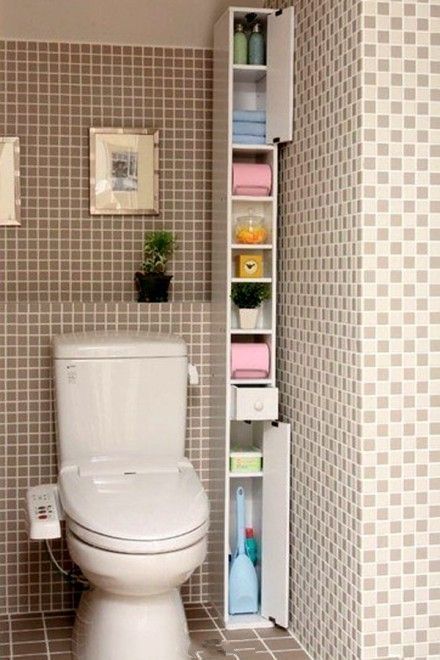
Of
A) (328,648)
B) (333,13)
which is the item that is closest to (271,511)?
(328,648)

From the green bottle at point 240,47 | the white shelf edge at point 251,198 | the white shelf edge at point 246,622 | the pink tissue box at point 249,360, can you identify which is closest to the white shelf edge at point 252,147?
the white shelf edge at point 251,198

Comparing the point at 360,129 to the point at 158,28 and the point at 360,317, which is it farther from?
the point at 158,28

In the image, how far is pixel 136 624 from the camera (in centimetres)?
286

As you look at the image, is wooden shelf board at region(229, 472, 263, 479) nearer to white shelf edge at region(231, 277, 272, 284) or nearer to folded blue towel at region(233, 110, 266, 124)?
white shelf edge at region(231, 277, 272, 284)

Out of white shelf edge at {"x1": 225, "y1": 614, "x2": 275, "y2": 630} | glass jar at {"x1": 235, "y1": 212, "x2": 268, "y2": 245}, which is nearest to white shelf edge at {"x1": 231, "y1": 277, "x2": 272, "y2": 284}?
glass jar at {"x1": 235, "y1": 212, "x2": 268, "y2": 245}

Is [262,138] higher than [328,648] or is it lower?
higher

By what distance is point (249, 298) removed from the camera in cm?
339

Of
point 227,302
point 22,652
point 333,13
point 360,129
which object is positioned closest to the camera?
point 360,129

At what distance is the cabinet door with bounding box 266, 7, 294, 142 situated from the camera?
3232mm

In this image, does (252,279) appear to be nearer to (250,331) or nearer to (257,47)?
(250,331)

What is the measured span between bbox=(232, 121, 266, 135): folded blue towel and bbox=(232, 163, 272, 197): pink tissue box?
107 mm

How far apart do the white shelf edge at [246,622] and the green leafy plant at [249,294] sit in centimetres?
104

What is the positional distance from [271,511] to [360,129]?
1.37 m

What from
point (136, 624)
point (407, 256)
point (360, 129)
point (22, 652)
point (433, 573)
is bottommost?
point (22, 652)
